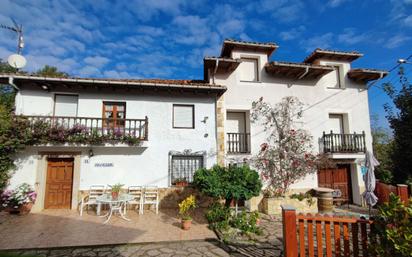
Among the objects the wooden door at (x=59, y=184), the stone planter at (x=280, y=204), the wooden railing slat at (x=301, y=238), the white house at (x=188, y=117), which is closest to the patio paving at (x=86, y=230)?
the wooden door at (x=59, y=184)

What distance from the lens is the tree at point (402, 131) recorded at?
1115 centimetres

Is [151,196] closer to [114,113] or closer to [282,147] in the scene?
[114,113]

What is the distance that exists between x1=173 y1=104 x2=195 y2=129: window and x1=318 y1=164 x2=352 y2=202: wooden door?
24.6 feet

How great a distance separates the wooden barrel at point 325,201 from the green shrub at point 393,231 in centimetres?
691

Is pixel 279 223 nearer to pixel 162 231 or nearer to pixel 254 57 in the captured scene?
pixel 162 231

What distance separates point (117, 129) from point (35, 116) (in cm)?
326

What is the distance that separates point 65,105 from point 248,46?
31.5 feet

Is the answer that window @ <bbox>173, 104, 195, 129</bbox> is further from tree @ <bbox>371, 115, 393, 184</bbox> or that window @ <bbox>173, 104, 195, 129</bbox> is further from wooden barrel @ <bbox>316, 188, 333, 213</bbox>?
tree @ <bbox>371, 115, 393, 184</bbox>

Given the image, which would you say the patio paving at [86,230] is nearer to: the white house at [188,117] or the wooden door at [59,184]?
the wooden door at [59,184]

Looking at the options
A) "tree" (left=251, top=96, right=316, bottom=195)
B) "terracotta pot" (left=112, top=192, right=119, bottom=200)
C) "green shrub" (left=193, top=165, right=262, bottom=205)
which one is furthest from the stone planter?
"terracotta pot" (left=112, top=192, right=119, bottom=200)

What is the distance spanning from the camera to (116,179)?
1015 centimetres

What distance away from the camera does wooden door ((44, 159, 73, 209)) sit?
32.2ft

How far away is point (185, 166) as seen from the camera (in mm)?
10891

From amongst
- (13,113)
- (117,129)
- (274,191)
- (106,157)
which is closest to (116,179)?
(106,157)
